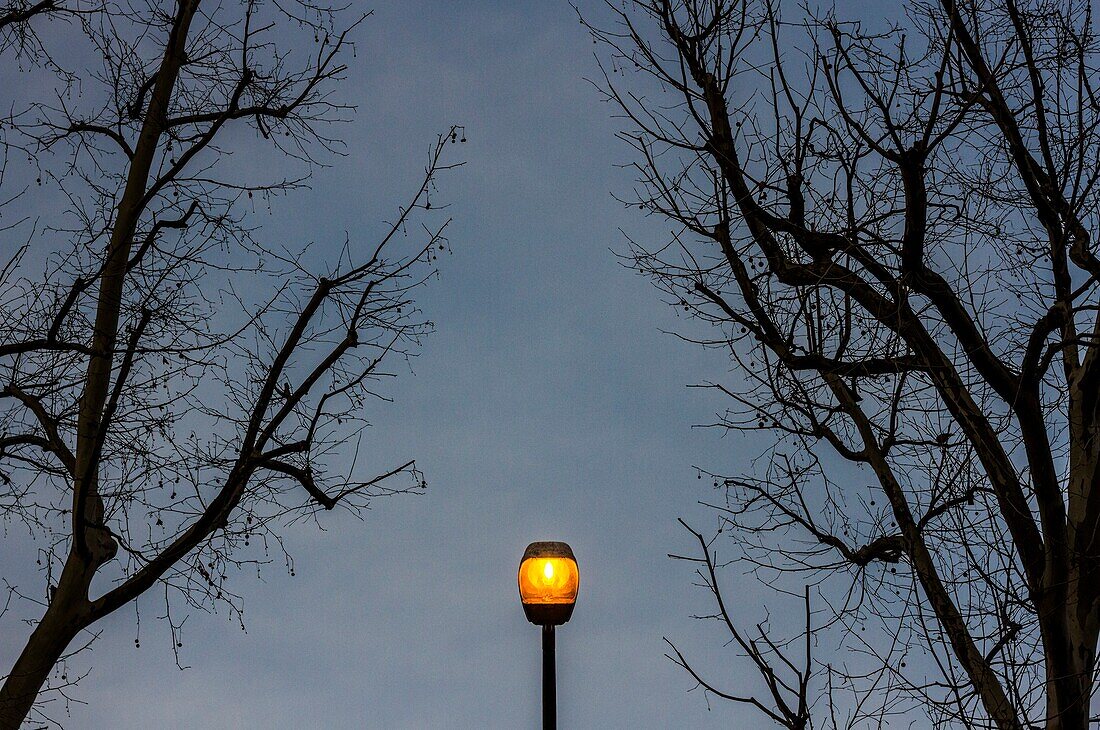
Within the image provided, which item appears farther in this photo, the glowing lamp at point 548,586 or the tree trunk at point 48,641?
the tree trunk at point 48,641

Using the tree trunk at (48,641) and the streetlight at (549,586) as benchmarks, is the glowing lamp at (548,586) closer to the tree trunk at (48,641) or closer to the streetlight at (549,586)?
the streetlight at (549,586)

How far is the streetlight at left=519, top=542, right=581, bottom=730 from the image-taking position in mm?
5738

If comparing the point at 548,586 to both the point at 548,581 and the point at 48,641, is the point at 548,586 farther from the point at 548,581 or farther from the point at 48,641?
the point at 48,641

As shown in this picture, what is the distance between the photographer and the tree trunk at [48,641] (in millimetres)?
6109

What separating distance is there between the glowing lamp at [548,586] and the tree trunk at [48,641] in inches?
108

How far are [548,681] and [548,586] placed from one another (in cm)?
55

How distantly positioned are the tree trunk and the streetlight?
Result: 272 centimetres

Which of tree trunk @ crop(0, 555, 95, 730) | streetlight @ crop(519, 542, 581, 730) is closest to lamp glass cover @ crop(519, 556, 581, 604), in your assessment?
streetlight @ crop(519, 542, 581, 730)

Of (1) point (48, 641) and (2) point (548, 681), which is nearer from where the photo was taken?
(2) point (548, 681)

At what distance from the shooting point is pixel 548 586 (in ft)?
18.8

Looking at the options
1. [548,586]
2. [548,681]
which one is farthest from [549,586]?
[548,681]

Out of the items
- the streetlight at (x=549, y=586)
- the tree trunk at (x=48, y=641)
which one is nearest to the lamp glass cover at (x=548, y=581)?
the streetlight at (x=549, y=586)

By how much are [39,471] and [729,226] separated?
4.77 metres

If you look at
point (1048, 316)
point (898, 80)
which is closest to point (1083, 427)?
point (1048, 316)
